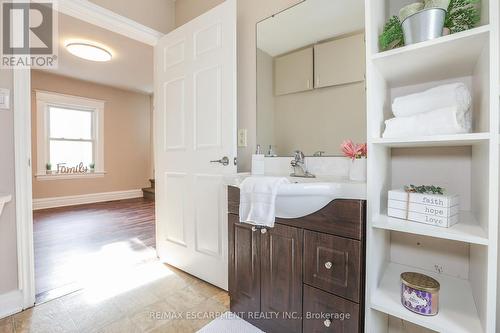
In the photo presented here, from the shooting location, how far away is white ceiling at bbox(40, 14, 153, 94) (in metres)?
2.74

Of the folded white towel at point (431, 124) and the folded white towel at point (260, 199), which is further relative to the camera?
the folded white towel at point (260, 199)

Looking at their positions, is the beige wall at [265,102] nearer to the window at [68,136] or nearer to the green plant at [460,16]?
the green plant at [460,16]

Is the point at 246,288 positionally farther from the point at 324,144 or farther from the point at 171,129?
the point at 171,129

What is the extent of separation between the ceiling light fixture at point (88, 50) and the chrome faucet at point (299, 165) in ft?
10.2

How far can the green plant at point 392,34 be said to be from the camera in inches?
37.7

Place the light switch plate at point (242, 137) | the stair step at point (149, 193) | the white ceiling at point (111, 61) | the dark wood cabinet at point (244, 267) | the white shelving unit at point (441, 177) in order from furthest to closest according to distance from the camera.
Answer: the stair step at point (149, 193)
the white ceiling at point (111, 61)
the light switch plate at point (242, 137)
the dark wood cabinet at point (244, 267)
the white shelving unit at point (441, 177)

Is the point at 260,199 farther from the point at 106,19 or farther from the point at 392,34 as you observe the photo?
the point at 106,19

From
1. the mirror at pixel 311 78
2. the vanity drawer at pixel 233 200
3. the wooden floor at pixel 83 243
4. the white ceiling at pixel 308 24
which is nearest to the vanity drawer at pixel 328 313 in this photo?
the vanity drawer at pixel 233 200

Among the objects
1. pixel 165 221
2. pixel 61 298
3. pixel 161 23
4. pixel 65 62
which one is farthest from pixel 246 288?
pixel 65 62

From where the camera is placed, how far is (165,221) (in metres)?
2.15

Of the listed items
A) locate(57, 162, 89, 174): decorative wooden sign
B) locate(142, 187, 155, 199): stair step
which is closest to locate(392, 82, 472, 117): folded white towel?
locate(142, 187, 155, 199): stair step

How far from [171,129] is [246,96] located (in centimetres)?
72

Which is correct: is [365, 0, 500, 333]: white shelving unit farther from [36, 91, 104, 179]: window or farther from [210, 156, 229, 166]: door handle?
[36, 91, 104, 179]: window

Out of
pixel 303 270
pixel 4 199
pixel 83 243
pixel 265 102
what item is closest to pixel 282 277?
pixel 303 270
